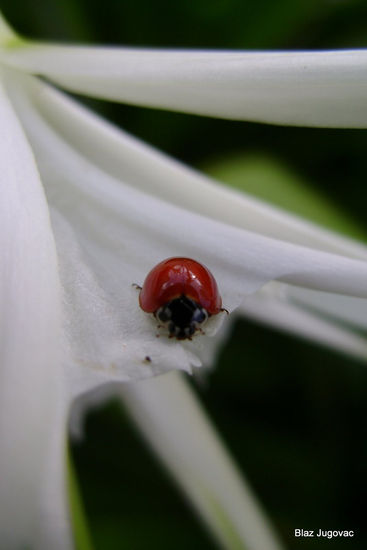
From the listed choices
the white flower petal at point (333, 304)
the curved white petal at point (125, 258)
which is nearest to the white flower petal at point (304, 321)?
the white flower petal at point (333, 304)

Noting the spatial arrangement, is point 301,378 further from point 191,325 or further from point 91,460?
point 191,325

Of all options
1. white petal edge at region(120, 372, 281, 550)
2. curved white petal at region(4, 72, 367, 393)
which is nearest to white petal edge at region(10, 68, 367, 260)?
curved white petal at region(4, 72, 367, 393)

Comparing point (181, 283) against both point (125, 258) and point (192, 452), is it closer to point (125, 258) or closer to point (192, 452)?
point (125, 258)

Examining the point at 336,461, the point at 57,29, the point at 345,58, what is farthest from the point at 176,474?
the point at 57,29

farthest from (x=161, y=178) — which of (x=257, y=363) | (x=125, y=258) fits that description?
(x=257, y=363)

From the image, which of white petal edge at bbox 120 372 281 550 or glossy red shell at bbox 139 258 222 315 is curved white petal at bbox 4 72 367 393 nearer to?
glossy red shell at bbox 139 258 222 315

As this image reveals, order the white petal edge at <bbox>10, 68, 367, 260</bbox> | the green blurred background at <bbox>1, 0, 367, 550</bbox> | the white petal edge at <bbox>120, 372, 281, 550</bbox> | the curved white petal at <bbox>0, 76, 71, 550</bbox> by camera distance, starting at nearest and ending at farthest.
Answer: the curved white petal at <bbox>0, 76, 71, 550</bbox> < the white petal edge at <bbox>10, 68, 367, 260</bbox> < the white petal edge at <bbox>120, 372, 281, 550</bbox> < the green blurred background at <bbox>1, 0, 367, 550</bbox>

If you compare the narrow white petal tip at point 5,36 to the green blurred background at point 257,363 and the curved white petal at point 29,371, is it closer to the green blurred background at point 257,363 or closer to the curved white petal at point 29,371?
the curved white petal at point 29,371
